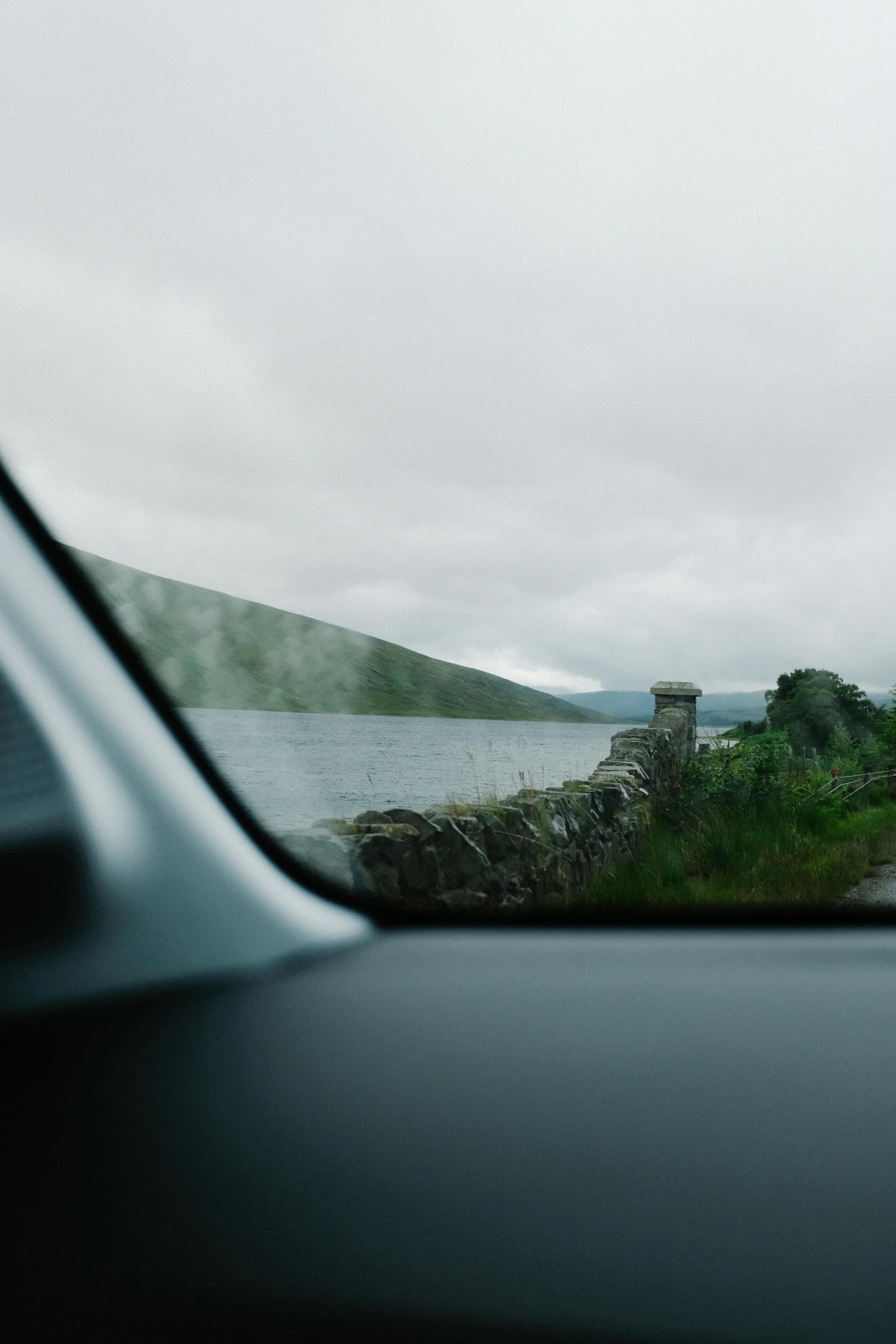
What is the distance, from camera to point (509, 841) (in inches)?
117

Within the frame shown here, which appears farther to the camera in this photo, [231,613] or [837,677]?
[837,677]

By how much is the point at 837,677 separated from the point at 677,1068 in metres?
1.43

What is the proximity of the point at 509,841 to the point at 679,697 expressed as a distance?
729 millimetres

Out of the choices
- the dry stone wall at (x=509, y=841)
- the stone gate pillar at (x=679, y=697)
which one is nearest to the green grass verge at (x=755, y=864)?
the dry stone wall at (x=509, y=841)

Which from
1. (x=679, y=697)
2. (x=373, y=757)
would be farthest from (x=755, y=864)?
(x=373, y=757)

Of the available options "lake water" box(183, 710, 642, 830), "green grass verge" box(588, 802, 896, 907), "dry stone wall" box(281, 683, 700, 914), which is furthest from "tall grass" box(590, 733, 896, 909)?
"lake water" box(183, 710, 642, 830)

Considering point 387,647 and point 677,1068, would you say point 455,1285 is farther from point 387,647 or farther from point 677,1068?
point 387,647

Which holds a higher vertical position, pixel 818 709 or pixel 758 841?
pixel 818 709

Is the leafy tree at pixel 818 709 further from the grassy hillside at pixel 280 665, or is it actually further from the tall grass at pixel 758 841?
the grassy hillside at pixel 280 665

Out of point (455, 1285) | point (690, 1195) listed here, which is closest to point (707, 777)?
point (690, 1195)

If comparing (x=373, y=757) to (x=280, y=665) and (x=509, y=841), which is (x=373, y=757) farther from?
(x=509, y=841)

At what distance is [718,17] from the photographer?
7.04 feet

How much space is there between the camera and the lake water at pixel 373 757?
2.07m

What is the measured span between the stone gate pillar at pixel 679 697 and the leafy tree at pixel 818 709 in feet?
0.85
